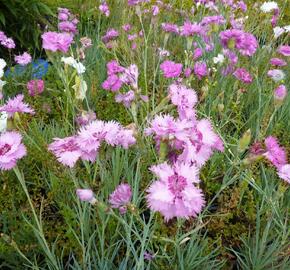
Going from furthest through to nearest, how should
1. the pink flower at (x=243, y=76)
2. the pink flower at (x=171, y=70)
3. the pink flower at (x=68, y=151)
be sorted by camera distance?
the pink flower at (x=243, y=76)
the pink flower at (x=171, y=70)
the pink flower at (x=68, y=151)

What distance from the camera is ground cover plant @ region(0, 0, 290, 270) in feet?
2.90

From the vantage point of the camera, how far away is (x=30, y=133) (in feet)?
5.60

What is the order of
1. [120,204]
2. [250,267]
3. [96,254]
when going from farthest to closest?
[250,267] → [96,254] → [120,204]

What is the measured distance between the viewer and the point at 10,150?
897 mm

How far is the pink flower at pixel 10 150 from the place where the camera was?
34.4 inches

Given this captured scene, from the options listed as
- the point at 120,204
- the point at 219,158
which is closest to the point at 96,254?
the point at 120,204


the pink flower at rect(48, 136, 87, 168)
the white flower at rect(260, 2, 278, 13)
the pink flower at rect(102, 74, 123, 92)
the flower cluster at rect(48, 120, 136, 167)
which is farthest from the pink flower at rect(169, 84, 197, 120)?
the white flower at rect(260, 2, 278, 13)

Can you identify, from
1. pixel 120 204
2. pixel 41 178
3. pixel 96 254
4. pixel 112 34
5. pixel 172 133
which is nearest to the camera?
pixel 172 133

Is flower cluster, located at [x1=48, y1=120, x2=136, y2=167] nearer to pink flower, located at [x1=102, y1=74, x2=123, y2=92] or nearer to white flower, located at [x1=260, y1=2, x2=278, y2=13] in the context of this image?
pink flower, located at [x1=102, y1=74, x2=123, y2=92]

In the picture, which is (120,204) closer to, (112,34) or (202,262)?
(202,262)

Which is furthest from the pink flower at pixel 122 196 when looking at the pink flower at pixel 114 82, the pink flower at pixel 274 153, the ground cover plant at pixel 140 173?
the pink flower at pixel 114 82

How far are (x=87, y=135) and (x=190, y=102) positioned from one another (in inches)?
10.1

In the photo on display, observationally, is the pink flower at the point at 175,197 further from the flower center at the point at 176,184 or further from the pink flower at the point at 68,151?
the pink flower at the point at 68,151

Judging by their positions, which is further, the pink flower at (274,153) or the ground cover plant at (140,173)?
the pink flower at (274,153)
